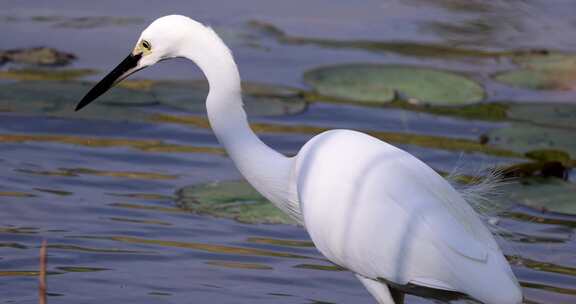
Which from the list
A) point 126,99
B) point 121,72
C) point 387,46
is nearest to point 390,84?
point 387,46

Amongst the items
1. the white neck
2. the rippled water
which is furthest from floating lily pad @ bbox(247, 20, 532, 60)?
the white neck

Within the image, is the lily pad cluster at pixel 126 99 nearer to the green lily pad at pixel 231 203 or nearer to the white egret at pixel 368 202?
the green lily pad at pixel 231 203

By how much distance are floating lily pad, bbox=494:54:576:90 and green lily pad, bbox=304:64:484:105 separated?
0.35 m

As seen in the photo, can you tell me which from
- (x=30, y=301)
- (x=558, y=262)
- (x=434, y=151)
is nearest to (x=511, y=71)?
(x=434, y=151)

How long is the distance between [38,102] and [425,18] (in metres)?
4.29

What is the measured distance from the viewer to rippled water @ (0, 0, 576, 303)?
5.50m

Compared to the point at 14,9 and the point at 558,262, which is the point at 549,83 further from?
the point at 14,9

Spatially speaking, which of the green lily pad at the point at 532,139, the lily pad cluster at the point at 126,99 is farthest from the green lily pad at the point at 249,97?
the green lily pad at the point at 532,139

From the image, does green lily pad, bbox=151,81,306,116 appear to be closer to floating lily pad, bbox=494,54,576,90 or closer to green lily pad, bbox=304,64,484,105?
green lily pad, bbox=304,64,484,105

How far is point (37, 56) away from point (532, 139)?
143 inches

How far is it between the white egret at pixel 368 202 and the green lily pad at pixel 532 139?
8.77 ft

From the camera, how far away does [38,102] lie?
7.80 metres

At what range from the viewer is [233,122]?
16.4 ft

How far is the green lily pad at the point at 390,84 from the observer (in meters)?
8.42
